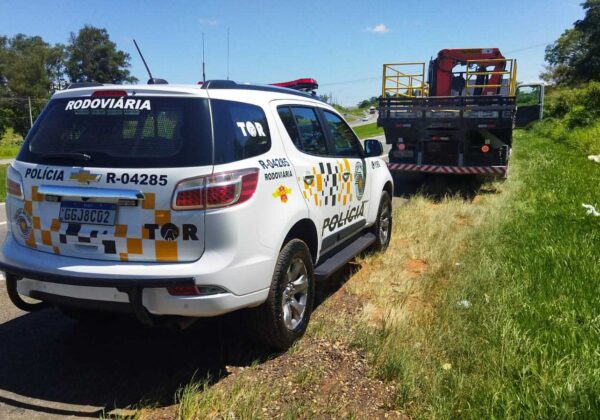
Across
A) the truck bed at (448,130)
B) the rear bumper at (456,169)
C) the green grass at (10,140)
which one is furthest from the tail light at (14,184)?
the green grass at (10,140)

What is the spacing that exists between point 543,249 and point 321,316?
281 centimetres

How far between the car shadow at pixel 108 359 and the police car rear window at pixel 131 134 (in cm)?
118

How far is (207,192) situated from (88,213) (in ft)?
2.47

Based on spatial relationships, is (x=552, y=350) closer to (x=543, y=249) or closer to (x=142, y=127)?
(x=543, y=249)

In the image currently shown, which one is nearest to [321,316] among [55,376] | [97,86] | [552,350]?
[552,350]

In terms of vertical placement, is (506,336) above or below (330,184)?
below

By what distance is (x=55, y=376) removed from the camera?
341 cm

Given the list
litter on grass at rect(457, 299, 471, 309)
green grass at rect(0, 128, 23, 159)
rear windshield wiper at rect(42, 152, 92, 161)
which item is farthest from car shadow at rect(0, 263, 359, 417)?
green grass at rect(0, 128, 23, 159)

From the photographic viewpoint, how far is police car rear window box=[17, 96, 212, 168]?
10.2 feet

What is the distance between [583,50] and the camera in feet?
227

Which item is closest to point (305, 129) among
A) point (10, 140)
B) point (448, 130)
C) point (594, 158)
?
point (448, 130)

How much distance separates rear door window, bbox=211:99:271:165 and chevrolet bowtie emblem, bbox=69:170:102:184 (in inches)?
28.8

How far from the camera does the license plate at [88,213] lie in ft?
10.1

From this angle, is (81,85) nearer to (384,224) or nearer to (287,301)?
(287,301)
